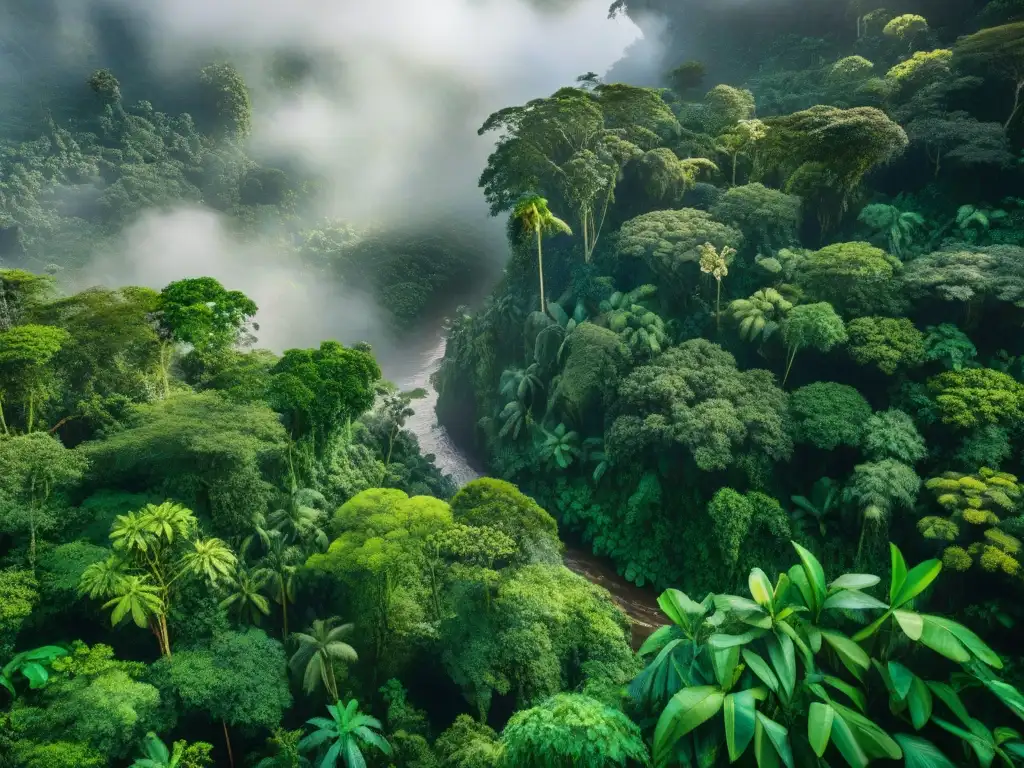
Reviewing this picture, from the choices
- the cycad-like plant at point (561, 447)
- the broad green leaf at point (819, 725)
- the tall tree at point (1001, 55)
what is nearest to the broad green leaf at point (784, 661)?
the broad green leaf at point (819, 725)

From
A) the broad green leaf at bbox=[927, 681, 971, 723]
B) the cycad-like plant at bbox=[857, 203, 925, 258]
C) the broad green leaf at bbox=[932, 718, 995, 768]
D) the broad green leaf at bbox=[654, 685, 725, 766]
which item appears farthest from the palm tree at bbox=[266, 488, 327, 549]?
the cycad-like plant at bbox=[857, 203, 925, 258]

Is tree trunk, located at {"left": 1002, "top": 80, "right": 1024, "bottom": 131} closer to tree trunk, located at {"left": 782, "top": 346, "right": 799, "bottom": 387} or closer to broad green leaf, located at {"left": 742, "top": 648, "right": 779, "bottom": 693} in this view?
tree trunk, located at {"left": 782, "top": 346, "right": 799, "bottom": 387}

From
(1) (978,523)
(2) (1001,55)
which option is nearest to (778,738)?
(1) (978,523)

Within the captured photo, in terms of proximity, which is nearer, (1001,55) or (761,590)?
(761,590)

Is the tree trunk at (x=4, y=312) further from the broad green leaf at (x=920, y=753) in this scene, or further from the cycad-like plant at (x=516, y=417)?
the broad green leaf at (x=920, y=753)

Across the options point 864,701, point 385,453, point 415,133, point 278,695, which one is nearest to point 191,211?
point 415,133

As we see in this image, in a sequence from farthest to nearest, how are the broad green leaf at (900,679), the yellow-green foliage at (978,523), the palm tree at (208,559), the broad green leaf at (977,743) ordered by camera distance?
the yellow-green foliage at (978,523) → the palm tree at (208,559) → the broad green leaf at (900,679) → the broad green leaf at (977,743)

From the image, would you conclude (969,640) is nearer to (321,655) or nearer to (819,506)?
(819,506)
